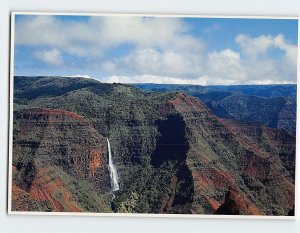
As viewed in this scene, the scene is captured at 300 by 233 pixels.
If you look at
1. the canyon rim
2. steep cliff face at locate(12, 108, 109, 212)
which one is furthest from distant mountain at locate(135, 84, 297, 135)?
steep cliff face at locate(12, 108, 109, 212)

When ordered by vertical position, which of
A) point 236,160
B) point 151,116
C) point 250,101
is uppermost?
point 250,101

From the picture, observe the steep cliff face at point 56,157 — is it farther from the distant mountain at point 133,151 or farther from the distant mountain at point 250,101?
the distant mountain at point 250,101

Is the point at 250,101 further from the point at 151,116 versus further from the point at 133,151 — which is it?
the point at 133,151

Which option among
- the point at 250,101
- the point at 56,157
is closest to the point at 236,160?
the point at 250,101

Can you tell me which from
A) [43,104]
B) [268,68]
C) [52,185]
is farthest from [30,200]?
[268,68]

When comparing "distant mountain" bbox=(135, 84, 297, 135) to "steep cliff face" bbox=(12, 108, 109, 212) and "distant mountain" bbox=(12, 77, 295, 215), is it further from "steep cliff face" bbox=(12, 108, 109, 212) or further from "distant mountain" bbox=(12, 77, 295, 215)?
"steep cliff face" bbox=(12, 108, 109, 212)

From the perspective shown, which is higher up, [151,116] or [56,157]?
[151,116]
